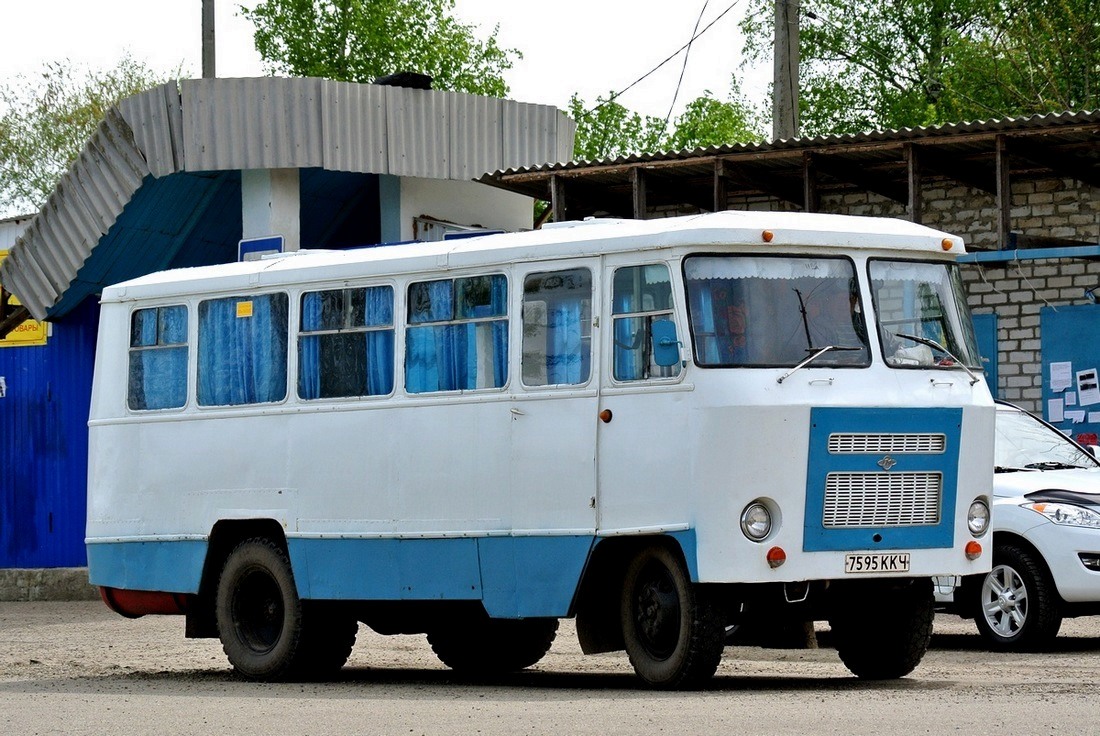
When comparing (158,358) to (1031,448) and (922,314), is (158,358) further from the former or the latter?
(1031,448)

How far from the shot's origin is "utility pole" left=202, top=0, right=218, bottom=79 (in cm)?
2855

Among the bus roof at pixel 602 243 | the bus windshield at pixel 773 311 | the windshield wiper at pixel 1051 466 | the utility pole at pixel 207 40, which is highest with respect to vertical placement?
the utility pole at pixel 207 40

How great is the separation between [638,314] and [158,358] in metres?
4.37

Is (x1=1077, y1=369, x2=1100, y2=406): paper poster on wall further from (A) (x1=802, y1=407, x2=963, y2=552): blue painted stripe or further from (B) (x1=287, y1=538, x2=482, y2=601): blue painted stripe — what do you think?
(B) (x1=287, y1=538, x2=482, y2=601): blue painted stripe

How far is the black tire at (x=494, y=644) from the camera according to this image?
Answer: 1353 centimetres

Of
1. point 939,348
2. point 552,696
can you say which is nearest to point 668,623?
point 552,696

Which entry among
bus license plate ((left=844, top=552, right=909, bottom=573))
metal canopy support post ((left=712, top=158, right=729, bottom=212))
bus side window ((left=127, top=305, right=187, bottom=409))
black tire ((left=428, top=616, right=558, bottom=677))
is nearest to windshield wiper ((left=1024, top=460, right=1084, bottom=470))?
black tire ((left=428, top=616, right=558, bottom=677))

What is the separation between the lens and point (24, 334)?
22875mm

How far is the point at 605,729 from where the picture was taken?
8.91m

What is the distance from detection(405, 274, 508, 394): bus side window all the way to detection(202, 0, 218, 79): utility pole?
55.3ft

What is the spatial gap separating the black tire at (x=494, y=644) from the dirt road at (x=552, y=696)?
154 millimetres

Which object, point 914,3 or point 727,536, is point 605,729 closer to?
point 727,536

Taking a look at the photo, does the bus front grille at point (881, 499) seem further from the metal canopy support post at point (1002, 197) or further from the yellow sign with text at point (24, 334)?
the yellow sign with text at point (24, 334)

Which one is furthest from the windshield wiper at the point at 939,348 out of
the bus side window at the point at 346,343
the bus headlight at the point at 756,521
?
the bus side window at the point at 346,343
